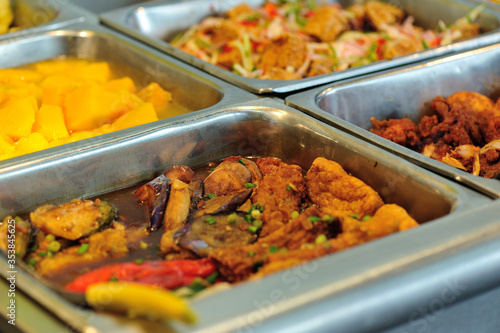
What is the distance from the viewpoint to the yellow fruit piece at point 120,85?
9.39 feet

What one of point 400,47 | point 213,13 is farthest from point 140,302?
point 213,13

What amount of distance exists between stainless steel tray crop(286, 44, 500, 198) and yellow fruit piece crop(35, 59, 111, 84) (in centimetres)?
119

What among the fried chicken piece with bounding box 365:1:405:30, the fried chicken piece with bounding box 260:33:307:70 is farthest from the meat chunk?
the fried chicken piece with bounding box 365:1:405:30

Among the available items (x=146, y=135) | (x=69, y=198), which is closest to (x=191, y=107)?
(x=146, y=135)

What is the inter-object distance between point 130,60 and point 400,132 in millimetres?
1552

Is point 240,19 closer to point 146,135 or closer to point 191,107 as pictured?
point 191,107

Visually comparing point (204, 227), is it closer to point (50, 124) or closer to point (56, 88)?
point (50, 124)

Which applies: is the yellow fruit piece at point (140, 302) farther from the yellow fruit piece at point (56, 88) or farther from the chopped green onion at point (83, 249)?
the yellow fruit piece at point (56, 88)

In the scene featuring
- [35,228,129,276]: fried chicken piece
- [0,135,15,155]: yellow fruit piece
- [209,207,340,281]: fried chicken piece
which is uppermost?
[209,207,340,281]: fried chicken piece

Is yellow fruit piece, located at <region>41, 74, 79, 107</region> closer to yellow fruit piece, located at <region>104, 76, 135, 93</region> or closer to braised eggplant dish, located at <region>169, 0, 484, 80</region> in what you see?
yellow fruit piece, located at <region>104, 76, 135, 93</region>

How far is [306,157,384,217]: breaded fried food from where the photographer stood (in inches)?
74.7

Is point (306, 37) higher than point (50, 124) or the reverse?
higher

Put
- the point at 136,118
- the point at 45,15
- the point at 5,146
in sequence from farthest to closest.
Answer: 1. the point at 45,15
2. the point at 136,118
3. the point at 5,146

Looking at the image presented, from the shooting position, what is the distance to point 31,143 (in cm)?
228
